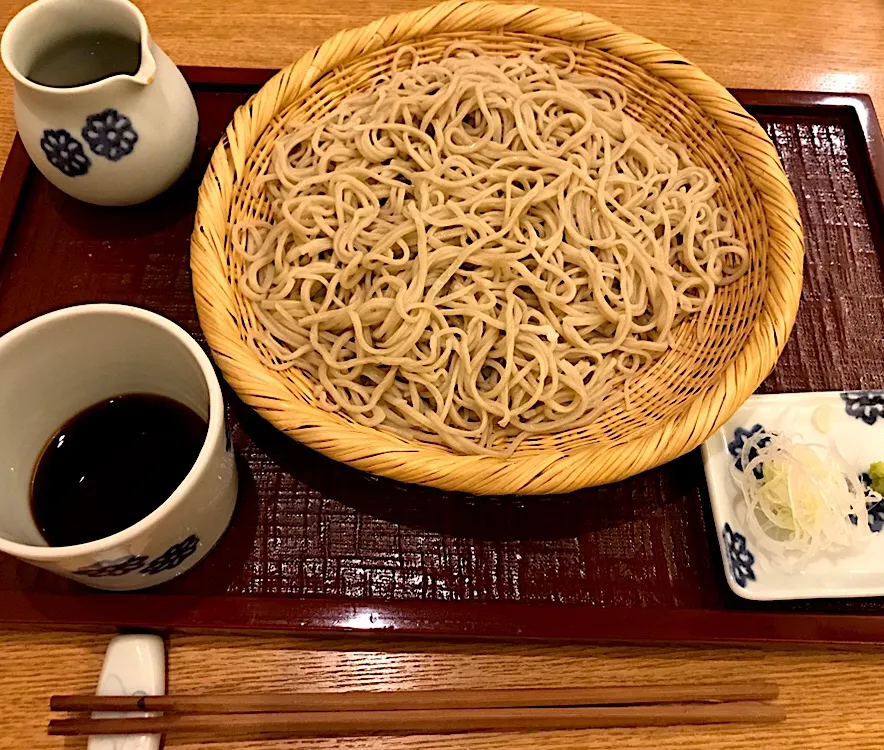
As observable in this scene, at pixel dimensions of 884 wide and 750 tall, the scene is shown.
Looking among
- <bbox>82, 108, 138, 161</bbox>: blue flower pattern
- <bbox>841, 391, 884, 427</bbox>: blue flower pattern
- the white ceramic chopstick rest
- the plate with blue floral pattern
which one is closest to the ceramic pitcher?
<bbox>82, 108, 138, 161</bbox>: blue flower pattern

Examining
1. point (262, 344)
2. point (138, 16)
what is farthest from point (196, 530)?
point (138, 16)

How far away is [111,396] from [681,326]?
38.6 inches

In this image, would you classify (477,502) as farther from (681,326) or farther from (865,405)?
(865,405)

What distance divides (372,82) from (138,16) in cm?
45

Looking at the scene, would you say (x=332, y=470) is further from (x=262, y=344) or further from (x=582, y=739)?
(x=582, y=739)

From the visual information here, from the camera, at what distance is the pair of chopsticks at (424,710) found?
3.16 ft

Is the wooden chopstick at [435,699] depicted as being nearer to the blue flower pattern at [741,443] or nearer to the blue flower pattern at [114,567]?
the blue flower pattern at [114,567]

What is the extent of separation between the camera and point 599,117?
1406 millimetres

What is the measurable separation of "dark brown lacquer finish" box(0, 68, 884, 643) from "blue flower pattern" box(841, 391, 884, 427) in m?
0.07

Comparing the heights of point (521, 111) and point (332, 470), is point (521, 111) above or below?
above

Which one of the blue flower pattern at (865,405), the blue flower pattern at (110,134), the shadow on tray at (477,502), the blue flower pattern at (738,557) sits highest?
the blue flower pattern at (865,405)

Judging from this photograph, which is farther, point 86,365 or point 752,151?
point 752,151

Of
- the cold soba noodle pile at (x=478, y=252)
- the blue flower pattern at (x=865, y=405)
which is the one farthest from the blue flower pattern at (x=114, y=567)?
the blue flower pattern at (x=865, y=405)

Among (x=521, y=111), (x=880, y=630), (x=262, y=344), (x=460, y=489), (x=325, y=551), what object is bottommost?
(x=325, y=551)
